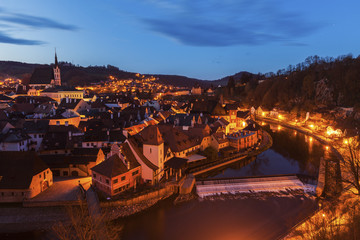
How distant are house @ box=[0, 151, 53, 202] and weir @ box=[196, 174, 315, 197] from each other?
628 inches

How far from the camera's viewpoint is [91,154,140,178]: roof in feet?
74.9

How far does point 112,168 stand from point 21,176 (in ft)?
27.8

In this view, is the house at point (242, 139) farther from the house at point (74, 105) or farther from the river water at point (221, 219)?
the house at point (74, 105)

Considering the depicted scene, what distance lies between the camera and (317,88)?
79875 mm

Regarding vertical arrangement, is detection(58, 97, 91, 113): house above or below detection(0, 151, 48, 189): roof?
above

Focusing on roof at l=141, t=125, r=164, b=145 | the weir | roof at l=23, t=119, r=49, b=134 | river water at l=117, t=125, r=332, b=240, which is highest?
roof at l=141, t=125, r=164, b=145

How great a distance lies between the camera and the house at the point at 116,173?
2288 centimetres

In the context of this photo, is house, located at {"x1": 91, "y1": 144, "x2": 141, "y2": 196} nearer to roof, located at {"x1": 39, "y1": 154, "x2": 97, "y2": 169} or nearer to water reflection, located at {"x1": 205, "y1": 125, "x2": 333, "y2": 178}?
roof, located at {"x1": 39, "y1": 154, "x2": 97, "y2": 169}

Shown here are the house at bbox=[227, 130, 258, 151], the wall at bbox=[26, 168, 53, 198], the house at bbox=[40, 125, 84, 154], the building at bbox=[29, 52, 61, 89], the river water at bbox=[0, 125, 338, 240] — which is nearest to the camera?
the river water at bbox=[0, 125, 338, 240]

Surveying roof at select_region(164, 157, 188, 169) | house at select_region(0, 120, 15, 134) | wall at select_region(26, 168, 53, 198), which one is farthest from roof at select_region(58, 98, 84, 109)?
roof at select_region(164, 157, 188, 169)

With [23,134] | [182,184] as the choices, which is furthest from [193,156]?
[23,134]

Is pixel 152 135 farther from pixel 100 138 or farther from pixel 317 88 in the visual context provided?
pixel 317 88

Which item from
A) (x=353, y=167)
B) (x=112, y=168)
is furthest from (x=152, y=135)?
(x=353, y=167)

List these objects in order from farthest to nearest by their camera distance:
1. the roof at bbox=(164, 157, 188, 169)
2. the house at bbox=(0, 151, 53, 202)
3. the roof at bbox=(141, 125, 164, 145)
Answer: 1. the roof at bbox=(164, 157, 188, 169)
2. the roof at bbox=(141, 125, 164, 145)
3. the house at bbox=(0, 151, 53, 202)
